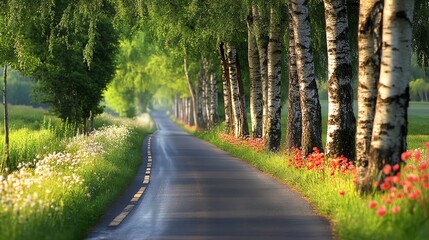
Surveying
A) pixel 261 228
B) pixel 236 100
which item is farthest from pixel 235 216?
pixel 236 100

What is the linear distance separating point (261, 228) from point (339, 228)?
1.28m

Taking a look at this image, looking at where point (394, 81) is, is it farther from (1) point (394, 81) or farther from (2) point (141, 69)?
(2) point (141, 69)

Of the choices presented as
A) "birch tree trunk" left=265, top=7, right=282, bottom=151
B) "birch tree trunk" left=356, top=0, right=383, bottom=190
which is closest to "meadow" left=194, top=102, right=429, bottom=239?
"birch tree trunk" left=356, top=0, right=383, bottom=190

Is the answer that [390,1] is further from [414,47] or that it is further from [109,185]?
[414,47]

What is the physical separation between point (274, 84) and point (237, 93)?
35.5 feet

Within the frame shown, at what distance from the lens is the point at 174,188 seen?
17.1 metres

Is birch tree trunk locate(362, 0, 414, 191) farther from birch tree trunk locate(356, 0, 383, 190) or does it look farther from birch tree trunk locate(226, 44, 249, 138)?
birch tree trunk locate(226, 44, 249, 138)

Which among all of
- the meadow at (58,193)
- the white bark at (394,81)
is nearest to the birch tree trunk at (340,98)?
the meadow at (58,193)

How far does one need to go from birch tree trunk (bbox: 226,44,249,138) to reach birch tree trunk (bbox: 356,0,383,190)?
22.5 m

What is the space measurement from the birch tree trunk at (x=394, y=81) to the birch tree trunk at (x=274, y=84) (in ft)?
46.7

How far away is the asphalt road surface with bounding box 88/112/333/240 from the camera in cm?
1052

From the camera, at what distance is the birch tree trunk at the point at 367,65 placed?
12797 millimetres

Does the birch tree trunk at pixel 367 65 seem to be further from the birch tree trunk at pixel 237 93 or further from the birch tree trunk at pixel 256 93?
the birch tree trunk at pixel 237 93

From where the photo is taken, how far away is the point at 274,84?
2636 cm
